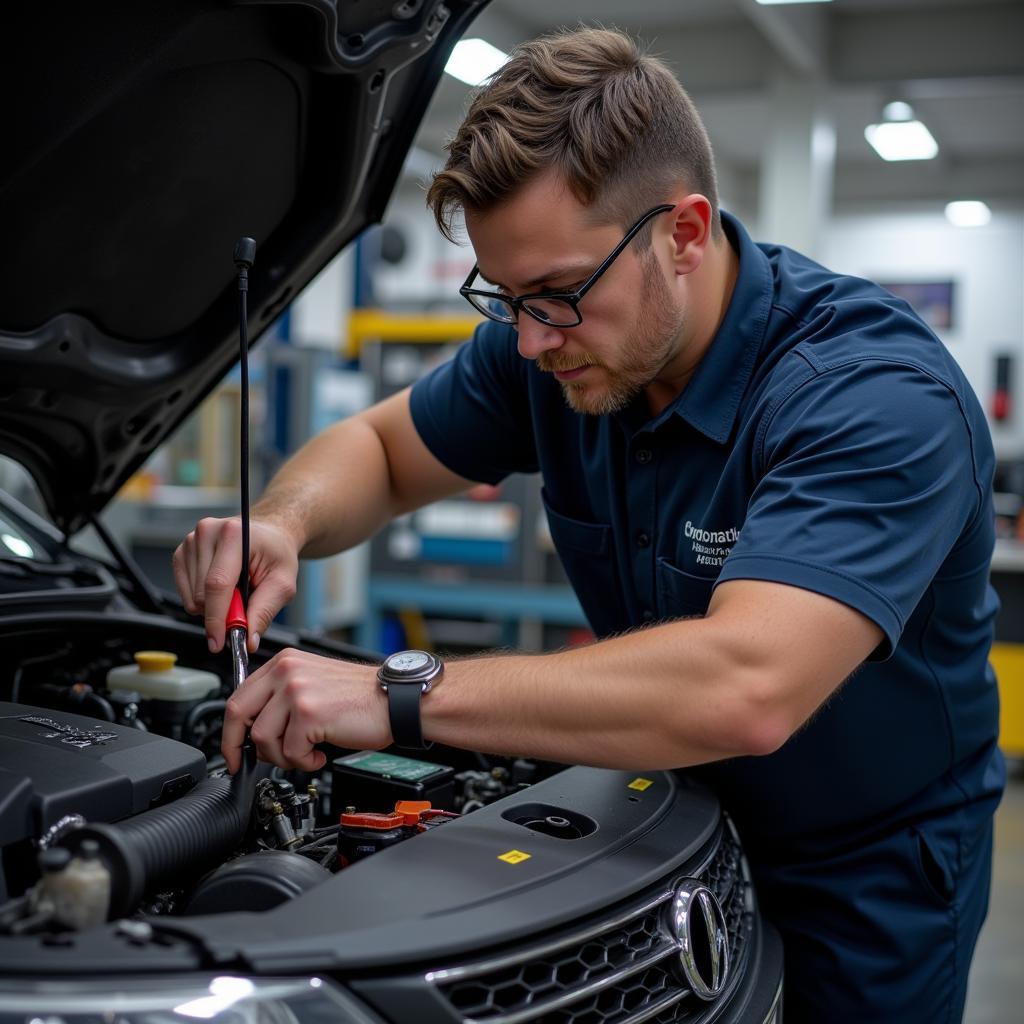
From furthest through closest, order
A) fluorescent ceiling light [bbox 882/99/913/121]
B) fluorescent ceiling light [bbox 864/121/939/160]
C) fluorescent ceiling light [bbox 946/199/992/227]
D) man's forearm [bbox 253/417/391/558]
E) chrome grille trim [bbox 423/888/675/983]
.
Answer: fluorescent ceiling light [bbox 946/199/992/227]
fluorescent ceiling light [bbox 864/121/939/160]
fluorescent ceiling light [bbox 882/99/913/121]
man's forearm [bbox 253/417/391/558]
chrome grille trim [bbox 423/888/675/983]

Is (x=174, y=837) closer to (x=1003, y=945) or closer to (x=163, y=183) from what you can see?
(x=163, y=183)

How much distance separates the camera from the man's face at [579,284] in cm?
126

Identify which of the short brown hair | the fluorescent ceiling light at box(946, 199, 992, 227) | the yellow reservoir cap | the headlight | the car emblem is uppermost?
the fluorescent ceiling light at box(946, 199, 992, 227)

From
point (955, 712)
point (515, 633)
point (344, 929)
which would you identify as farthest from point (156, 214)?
point (515, 633)

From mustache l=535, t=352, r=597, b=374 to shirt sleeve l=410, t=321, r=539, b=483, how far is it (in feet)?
1.17

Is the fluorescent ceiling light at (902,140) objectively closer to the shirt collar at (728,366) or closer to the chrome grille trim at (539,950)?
the shirt collar at (728,366)

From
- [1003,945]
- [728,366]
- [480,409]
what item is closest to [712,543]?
[728,366]

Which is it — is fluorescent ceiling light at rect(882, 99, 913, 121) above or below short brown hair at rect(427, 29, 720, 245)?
above

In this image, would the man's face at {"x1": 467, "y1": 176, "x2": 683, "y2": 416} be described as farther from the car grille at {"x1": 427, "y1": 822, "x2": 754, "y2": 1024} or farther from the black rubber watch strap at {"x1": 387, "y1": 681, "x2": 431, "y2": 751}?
the car grille at {"x1": 427, "y1": 822, "x2": 754, "y2": 1024}

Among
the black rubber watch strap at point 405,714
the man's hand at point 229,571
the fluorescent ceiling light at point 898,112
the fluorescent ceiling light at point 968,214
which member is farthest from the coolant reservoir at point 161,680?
the fluorescent ceiling light at point 968,214

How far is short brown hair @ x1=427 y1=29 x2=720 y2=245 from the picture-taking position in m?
1.25

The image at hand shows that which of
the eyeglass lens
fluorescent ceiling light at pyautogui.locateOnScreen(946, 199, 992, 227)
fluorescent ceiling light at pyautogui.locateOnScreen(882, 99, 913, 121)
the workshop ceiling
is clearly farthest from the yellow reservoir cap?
fluorescent ceiling light at pyautogui.locateOnScreen(946, 199, 992, 227)

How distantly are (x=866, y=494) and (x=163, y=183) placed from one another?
922 millimetres

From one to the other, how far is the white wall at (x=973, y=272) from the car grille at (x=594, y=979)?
9.78 m
